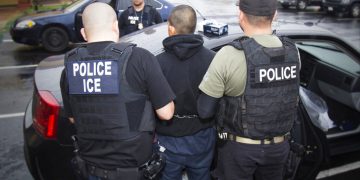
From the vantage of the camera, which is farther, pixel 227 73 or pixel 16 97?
pixel 16 97

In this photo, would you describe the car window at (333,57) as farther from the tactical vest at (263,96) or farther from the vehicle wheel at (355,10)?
the vehicle wheel at (355,10)

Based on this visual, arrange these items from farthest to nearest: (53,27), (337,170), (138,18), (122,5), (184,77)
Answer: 1. (53,27)
2. (122,5)
3. (138,18)
4. (337,170)
5. (184,77)

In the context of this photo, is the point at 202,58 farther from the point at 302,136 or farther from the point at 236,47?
the point at 302,136

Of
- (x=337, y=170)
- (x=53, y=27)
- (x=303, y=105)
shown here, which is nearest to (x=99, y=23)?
(x=303, y=105)

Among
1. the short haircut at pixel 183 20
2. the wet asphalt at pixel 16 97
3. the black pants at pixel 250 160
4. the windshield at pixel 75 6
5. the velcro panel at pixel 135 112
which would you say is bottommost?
the wet asphalt at pixel 16 97

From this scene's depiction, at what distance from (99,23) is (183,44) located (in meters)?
0.53

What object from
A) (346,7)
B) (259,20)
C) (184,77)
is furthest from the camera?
(346,7)

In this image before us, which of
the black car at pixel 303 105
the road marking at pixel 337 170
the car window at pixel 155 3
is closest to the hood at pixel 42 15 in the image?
the car window at pixel 155 3

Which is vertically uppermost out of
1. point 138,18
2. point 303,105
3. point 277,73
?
point 277,73

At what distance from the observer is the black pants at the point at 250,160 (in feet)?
7.95

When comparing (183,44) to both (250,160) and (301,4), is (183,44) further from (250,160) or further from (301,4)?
(301,4)

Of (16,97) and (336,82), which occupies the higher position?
(336,82)

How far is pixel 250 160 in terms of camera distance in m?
2.43

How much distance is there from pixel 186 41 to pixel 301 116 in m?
1.17
